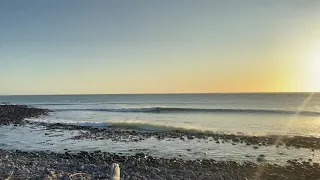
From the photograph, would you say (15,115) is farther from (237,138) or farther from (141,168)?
(141,168)

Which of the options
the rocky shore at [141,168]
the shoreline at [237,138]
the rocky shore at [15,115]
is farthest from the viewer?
the rocky shore at [15,115]

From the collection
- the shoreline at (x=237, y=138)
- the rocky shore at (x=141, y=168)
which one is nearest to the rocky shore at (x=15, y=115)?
the shoreline at (x=237, y=138)

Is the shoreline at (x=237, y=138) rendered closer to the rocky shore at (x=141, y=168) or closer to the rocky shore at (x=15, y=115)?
the rocky shore at (x=141, y=168)

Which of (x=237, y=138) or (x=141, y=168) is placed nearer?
(x=141, y=168)

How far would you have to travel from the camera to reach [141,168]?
13633mm

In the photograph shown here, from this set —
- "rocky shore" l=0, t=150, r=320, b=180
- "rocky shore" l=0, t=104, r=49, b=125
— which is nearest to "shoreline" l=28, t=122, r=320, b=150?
"rocky shore" l=0, t=150, r=320, b=180

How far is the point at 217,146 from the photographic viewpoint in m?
20.0

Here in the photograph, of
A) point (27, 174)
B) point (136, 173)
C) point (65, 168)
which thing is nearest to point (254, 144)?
point (136, 173)

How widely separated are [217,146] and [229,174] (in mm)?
6979

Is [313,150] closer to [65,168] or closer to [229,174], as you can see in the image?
[229,174]

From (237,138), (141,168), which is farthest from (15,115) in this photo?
(141,168)

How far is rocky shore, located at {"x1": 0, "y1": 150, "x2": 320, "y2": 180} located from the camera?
40.2 feet

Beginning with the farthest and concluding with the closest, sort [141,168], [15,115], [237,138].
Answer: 1. [15,115]
2. [237,138]
3. [141,168]

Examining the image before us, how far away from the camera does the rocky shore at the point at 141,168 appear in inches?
483
